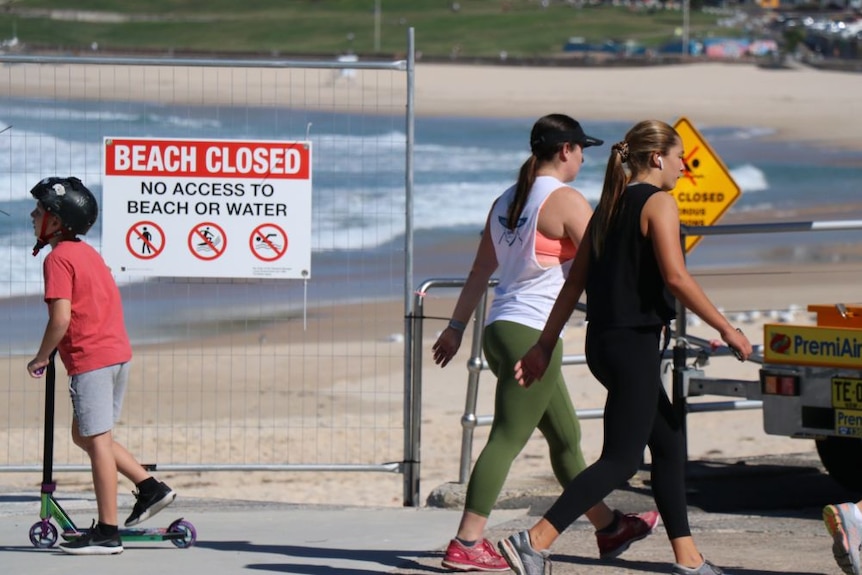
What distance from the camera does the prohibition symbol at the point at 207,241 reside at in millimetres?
7129

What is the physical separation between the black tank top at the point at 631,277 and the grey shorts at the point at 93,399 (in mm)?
1988

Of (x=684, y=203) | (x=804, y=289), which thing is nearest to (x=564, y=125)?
(x=684, y=203)

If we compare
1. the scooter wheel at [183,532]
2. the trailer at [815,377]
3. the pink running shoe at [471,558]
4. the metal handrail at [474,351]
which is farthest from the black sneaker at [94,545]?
the trailer at [815,377]

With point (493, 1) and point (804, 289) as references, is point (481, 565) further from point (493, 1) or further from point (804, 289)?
point (493, 1)

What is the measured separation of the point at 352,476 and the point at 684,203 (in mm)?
3007

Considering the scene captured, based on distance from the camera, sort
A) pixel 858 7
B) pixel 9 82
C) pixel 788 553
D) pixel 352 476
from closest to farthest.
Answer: pixel 788 553
pixel 9 82
pixel 352 476
pixel 858 7

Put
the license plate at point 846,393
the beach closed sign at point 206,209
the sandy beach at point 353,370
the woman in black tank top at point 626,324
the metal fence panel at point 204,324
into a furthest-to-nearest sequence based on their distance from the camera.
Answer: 1. the sandy beach at point 353,370
2. the metal fence panel at point 204,324
3. the beach closed sign at point 206,209
4. the license plate at point 846,393
5. the woman in black tank top at point 626,324

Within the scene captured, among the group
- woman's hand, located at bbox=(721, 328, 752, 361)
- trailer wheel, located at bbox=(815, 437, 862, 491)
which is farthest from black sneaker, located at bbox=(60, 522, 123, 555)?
trailer wheel, located at bbox=(815, 437, 862, 491)

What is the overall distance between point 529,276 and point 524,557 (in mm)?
1092

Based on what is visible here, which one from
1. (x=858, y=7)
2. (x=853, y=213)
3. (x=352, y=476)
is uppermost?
(x=858, y=7)

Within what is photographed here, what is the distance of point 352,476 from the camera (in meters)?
9.78

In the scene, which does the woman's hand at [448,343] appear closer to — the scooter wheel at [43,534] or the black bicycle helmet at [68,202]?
the black bicycle helmet at [68,202]

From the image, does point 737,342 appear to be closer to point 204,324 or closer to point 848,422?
point 848,422

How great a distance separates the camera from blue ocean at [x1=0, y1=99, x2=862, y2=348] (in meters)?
8.05
